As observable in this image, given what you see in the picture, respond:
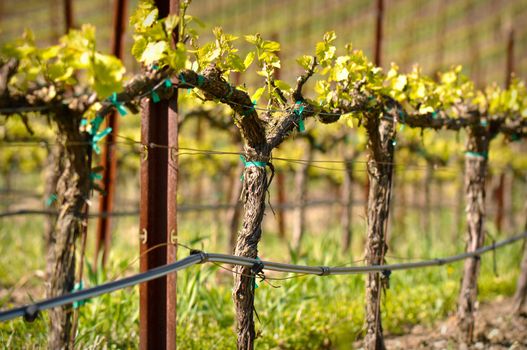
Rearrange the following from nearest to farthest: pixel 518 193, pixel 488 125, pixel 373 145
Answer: pixel 373 145 < pixel 488 125 < pixel 518 193

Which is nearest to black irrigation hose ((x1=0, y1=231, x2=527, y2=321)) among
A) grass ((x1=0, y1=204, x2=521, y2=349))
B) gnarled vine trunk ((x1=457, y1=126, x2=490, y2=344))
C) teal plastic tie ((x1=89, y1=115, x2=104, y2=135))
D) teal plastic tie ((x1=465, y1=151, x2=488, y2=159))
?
grass ((x1=0, y1=204, x2=521, y2=349))

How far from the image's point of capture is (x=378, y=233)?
3465mm

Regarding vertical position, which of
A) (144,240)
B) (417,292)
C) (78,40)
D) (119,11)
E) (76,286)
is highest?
(119,11)

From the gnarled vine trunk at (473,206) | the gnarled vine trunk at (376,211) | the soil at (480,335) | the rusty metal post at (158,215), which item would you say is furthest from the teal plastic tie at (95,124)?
the gnarled vine trunk at (473,206)

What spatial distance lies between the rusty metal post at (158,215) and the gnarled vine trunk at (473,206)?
2.28m

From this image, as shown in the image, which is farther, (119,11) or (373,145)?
(119,11)

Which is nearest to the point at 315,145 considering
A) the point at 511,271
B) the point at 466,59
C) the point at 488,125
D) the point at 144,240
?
the point at 511,271

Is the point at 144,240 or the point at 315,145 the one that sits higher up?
the point at 315,145

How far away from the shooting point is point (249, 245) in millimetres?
2748

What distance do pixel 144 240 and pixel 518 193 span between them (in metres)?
17.7

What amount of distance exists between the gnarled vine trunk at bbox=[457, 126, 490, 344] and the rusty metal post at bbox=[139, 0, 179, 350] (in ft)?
7.47

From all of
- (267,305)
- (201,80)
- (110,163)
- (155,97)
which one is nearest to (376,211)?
(267,305)

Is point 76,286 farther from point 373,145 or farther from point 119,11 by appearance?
point 119,11

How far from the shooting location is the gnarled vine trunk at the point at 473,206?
4.24 metres
